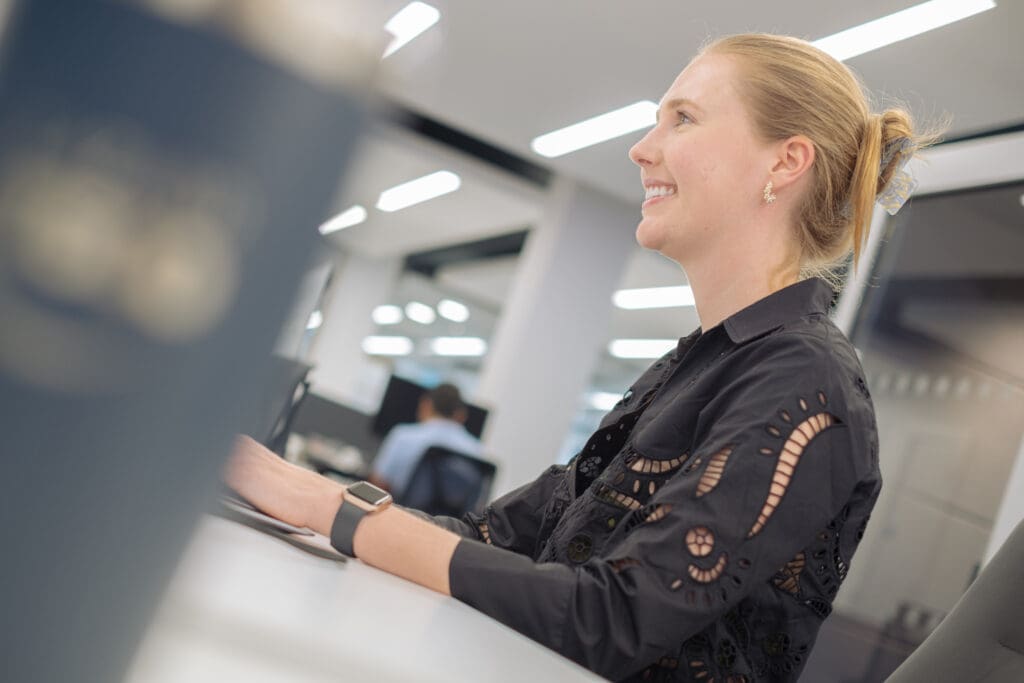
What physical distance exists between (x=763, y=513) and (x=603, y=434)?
36 centimetres

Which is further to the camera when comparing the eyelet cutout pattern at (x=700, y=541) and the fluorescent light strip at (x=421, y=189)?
the fluorescent light strip at (x=421, y=189)

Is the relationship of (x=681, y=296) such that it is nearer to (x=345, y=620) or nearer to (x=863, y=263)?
(x=863, y=263)

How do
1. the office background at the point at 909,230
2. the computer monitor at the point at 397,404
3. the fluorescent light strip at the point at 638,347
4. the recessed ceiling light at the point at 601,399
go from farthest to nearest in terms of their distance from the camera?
the recessed ceiling light at the point at 601,399
the fluorescent light strip at the point at 638,347
the computer monitor at the point at 397,404
the office background at the point at 909,230

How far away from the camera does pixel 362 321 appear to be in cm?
1260

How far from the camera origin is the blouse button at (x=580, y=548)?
1.04 m

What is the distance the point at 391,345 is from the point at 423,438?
12.8m

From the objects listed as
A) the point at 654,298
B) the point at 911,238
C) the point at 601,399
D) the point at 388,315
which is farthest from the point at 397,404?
the point at 601,399

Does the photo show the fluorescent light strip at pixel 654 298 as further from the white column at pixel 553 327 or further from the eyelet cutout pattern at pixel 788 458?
the eyelet cutout pattern at pixel 788 458

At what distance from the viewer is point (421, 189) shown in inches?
340

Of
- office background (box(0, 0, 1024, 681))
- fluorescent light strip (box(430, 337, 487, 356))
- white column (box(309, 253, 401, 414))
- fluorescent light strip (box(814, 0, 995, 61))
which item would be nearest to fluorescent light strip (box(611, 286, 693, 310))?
office background (box(0, 0, 1024, 681))

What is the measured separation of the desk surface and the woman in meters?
0.12

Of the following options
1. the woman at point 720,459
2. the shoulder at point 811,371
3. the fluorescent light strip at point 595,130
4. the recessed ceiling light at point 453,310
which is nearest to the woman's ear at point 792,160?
the woman at point 720,459

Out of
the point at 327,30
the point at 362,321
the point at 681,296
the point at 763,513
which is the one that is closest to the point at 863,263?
the point at 763,513

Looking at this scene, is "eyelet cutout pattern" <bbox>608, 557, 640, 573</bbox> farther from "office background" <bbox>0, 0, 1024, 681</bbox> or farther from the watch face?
"office background" <bbox>0, 0, 1024, 681</bbox>
